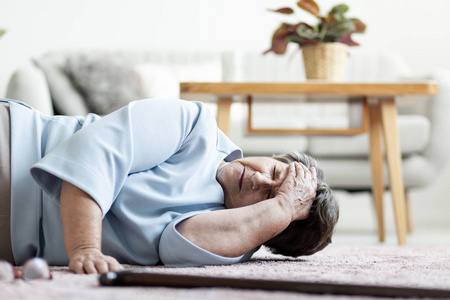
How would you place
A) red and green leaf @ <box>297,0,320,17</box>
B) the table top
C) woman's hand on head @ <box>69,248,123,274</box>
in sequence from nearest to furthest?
woman's hand on head @ <box>69,248,123,274</box>
the table top
red and green leaf @ <box>297,0,320,17</box>

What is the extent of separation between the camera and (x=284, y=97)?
7.67ft

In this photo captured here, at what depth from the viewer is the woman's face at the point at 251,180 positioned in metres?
1.21

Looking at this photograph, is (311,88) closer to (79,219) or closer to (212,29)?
(79,219)

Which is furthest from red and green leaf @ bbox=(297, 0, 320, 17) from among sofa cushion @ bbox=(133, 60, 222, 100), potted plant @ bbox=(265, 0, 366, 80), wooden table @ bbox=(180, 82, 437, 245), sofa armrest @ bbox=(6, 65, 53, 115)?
sofa armrest @ bbox=(6, 65, 53, 115)

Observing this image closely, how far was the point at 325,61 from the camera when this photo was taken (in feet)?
7.93

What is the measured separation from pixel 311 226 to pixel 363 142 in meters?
1.88

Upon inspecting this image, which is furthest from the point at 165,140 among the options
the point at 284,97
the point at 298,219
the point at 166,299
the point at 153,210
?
the point at 284,97

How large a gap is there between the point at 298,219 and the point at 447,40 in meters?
3.64

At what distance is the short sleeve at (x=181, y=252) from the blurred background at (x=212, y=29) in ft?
10.8

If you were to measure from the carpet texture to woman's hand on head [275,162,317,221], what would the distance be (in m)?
0.10

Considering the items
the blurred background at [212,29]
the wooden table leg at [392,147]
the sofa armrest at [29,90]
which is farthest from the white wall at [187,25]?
the wooden table leg at [392,147]

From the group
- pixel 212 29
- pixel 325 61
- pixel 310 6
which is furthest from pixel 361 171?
pixel 212 29

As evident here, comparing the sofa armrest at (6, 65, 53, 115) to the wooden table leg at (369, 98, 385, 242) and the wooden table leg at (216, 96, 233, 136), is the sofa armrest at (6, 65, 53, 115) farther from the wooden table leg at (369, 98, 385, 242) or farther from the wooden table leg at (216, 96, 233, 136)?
the wooden table leg at (369, 98, 385, 242)

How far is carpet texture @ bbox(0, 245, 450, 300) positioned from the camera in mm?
746
